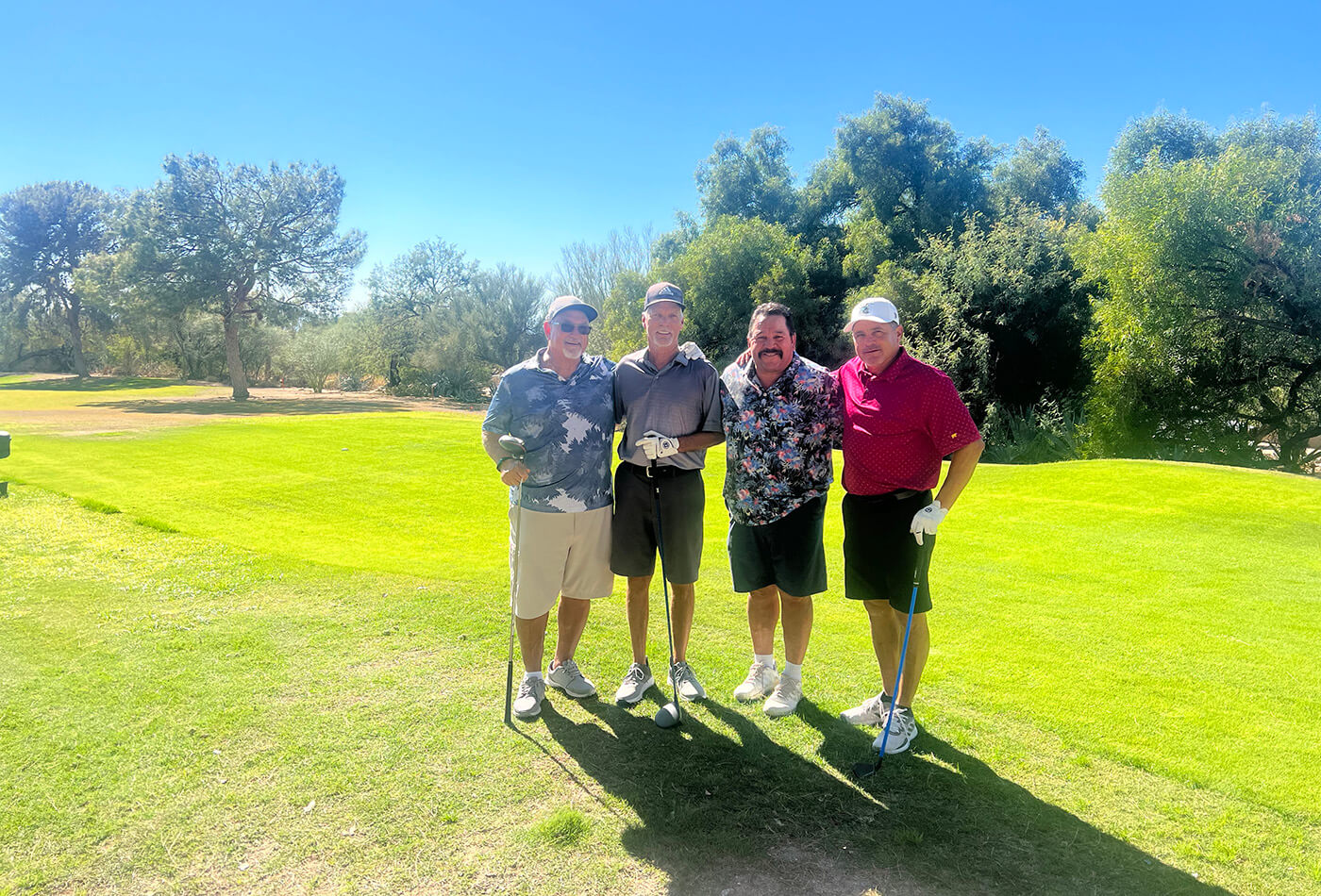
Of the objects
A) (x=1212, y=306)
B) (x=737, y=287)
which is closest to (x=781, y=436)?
(x=1212, y=306)

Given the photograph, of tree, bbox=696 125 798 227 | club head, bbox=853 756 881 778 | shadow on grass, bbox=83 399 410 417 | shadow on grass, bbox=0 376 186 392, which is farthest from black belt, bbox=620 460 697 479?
shadow on grass, bbox=0 376 186 392

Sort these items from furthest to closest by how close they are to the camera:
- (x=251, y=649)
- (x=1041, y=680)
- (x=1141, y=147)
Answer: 1. (x=1141, y=147)
2. (x=251, y=649)
3. (x=1041, y=680)

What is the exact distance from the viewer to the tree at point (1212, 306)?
46.5 ft

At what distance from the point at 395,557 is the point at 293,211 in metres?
34.6

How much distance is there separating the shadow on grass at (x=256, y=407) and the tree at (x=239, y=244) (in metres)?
3.24

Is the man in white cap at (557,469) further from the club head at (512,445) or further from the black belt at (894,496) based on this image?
the black belt at (894,496)

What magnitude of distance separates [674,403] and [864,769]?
1.86 meters

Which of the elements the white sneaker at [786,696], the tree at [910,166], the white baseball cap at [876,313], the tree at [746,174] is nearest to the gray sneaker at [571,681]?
the white sneaker at [786,696]

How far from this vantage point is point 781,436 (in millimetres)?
3570

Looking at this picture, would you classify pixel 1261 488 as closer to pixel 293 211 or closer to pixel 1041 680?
pixel 1041 680

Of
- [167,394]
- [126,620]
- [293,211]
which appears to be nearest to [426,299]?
[293,211]

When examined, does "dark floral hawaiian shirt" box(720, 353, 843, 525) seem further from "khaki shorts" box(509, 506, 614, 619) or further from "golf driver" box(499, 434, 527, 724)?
"golf driver" box(499, 434, 527, 724)

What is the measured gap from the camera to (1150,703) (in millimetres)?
3902

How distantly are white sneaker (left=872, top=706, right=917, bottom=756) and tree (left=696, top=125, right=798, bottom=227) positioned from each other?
29.6 m
